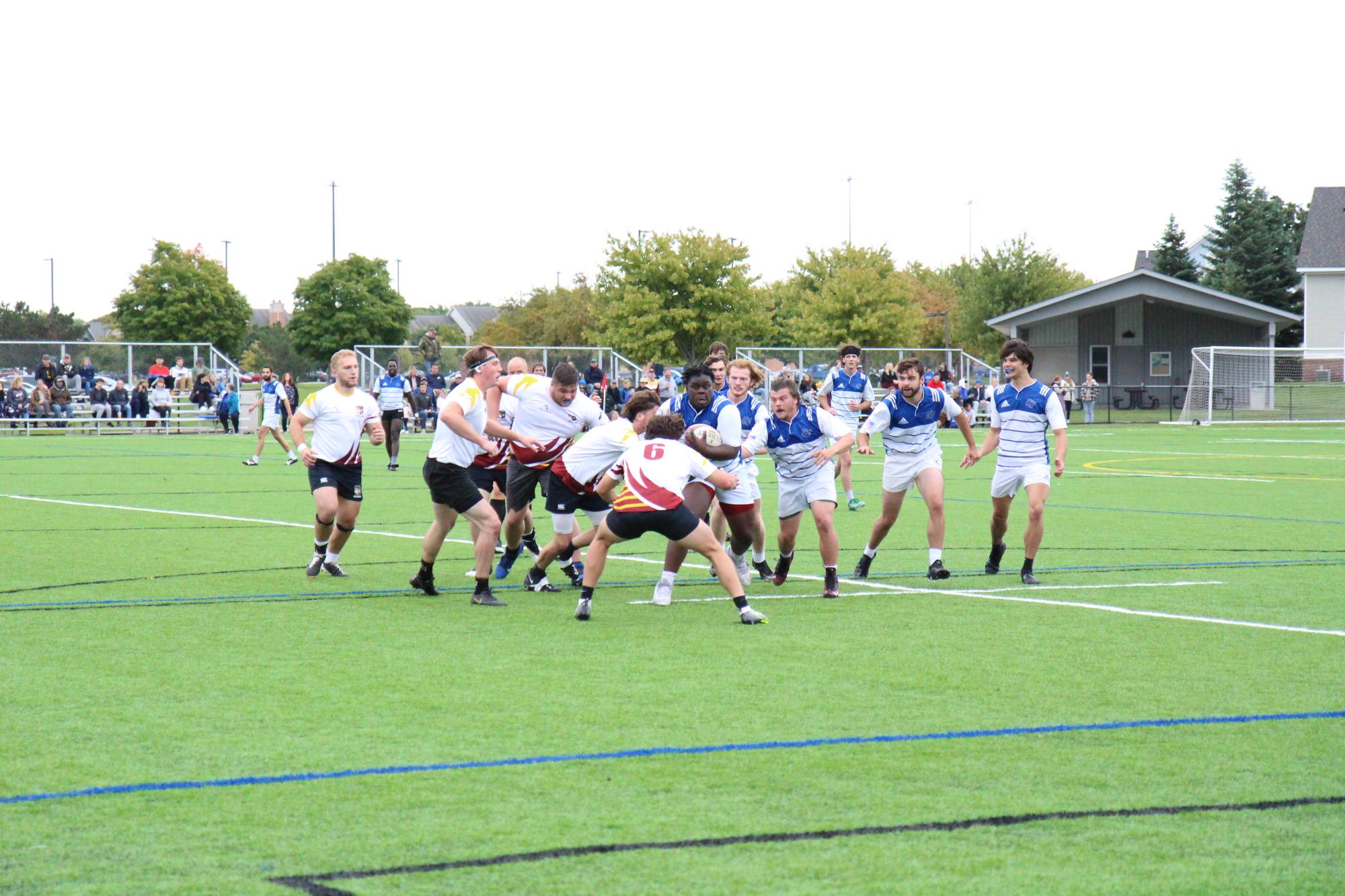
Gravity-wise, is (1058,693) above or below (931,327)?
below

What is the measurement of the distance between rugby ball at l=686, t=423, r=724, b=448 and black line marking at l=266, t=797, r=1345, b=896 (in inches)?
227

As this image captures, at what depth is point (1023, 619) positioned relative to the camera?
31.8 ft

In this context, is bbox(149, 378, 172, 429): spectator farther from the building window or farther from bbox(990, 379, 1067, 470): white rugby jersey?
the building window

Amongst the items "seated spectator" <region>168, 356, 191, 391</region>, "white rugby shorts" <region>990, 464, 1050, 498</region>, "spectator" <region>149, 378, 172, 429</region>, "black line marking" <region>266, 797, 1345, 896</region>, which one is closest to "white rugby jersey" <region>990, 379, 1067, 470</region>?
"white rugby shorts" <region>990, 464, 1050, 498</region>

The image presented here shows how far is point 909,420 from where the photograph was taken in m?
12.1

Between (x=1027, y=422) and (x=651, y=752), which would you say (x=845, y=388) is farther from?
(x=651, y=752)

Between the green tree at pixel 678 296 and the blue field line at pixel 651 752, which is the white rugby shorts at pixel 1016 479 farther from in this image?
the green tree at pixel 678 296

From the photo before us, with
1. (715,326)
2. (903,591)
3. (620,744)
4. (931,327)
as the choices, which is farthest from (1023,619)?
(931,327)

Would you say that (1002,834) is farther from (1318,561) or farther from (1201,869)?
(1318,561)

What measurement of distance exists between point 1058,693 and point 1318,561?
6.55 metres

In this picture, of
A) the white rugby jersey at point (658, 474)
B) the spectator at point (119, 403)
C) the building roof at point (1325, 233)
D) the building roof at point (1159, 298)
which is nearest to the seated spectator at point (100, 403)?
the spectator at point (119, 403)

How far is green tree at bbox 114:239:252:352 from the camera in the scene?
73.8 meters

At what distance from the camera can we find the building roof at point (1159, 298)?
54562 mm

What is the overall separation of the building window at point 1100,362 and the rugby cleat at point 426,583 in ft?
173
